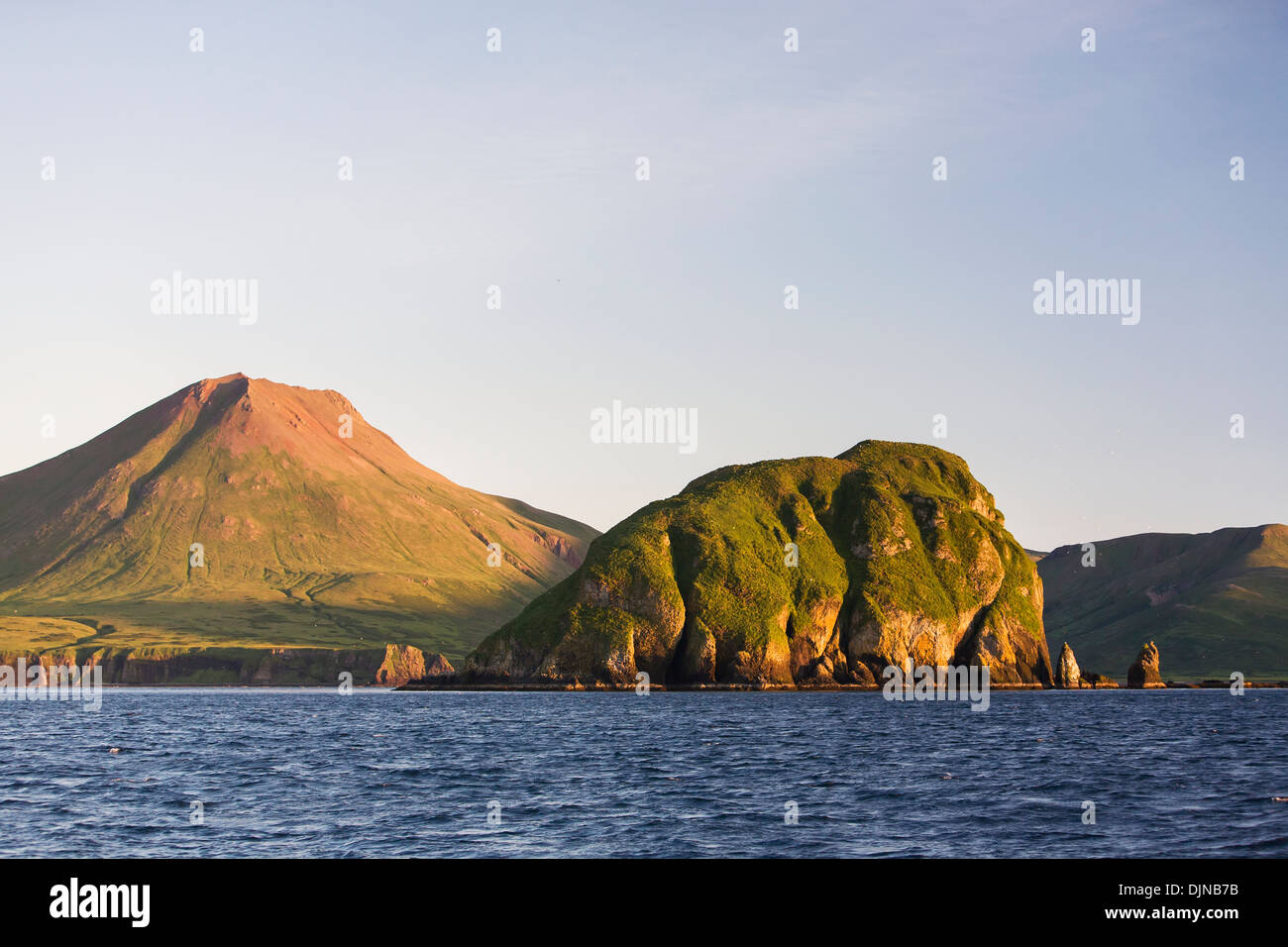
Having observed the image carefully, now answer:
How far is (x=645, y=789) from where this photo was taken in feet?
202

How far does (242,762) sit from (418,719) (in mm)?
59937

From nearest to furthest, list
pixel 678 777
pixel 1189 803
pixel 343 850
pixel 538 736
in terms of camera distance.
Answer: pixel 343 850 < pixel 1189 803 < pixel 678 777 < pixel 538 736

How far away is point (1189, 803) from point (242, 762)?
2083 inches

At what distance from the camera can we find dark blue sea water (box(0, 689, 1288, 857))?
44.0 m

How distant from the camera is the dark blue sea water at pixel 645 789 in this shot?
4397 centimetres
